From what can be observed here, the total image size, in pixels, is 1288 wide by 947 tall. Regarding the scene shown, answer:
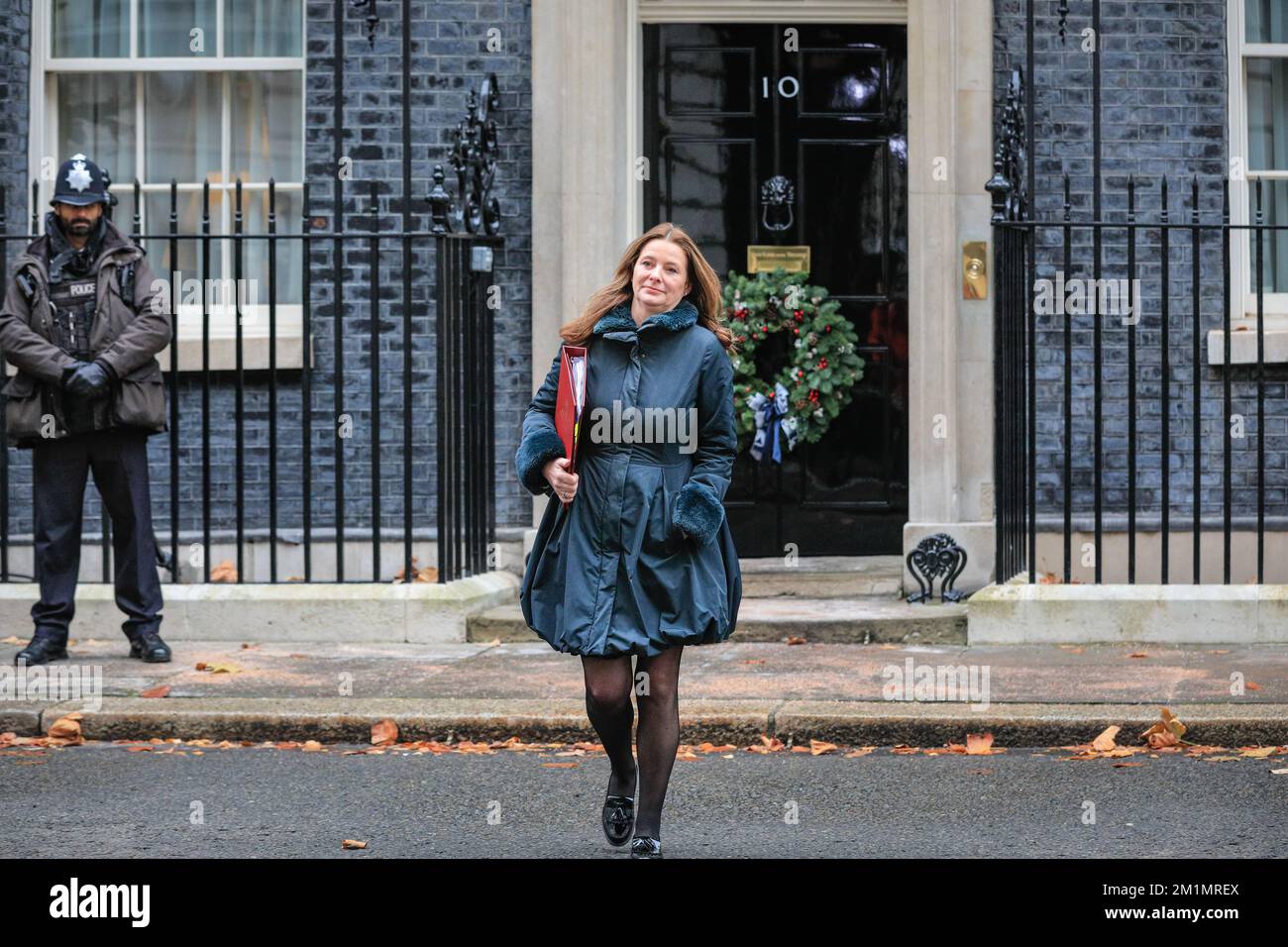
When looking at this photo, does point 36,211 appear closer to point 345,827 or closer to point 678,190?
point 678,190

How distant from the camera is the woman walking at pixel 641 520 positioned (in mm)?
5387

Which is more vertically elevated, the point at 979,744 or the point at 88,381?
the point at 88,381

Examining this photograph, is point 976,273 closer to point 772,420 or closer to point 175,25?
point 772,420

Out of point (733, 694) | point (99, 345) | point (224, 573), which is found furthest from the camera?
point (224, 573)

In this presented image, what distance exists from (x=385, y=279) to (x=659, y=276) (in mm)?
5373

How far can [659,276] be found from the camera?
5.52 m

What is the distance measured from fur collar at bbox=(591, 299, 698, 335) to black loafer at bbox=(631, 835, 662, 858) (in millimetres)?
1385

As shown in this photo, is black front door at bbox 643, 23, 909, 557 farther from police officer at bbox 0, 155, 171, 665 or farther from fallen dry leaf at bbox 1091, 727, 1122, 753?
fallen dry leaf at bbox 1091, 727, 1122, 753

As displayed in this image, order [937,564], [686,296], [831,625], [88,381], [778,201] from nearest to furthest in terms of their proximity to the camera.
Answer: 1. [686,296]
2. [88,381]
3. [831,625]
4. [937,564]
5. [778,201]

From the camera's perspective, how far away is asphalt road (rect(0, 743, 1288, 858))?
5699 millimetres

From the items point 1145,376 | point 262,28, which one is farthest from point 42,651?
point 1145,376

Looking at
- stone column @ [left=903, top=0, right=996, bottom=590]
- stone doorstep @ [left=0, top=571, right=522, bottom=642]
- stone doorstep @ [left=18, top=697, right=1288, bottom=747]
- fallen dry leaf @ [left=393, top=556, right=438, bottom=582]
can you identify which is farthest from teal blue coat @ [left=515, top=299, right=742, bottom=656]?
stone column @ [left=903, top=0, right=996, bottom=590]

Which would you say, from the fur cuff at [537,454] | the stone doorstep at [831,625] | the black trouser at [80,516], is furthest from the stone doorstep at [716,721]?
the fur cuff at [537,454]

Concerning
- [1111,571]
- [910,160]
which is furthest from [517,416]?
[1111,571]
